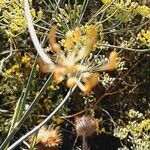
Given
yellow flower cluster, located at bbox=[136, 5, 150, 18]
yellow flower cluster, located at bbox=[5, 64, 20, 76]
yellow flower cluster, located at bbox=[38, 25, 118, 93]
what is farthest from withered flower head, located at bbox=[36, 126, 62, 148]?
yellow flower cluster, located at bbox=[5, 64, 20, 76]

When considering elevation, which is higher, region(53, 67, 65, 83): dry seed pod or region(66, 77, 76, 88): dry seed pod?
region(53, 67, 65, 83): dry seed pod

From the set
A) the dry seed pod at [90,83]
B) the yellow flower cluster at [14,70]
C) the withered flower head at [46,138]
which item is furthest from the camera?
the yellow flower cluster at [14,70]

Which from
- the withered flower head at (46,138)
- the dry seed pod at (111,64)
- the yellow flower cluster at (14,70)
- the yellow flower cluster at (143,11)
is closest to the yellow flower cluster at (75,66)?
the dry seed pod at (111,64)

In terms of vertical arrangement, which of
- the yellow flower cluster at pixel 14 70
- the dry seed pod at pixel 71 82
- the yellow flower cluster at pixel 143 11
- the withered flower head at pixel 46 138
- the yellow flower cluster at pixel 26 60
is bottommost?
the yellow flower cluster at pixel 14 70

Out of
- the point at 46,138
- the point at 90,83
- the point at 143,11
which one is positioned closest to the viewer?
the point at 90,83

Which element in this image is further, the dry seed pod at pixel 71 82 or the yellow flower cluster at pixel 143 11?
the yellow flower cluster at pixel 143 11

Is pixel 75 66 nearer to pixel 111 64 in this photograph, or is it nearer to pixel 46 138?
pixel 111 64

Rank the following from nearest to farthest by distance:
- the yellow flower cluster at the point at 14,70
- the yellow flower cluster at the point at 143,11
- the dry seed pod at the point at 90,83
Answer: the dry seed pod at the point at 90,83 → the yellow flower cluster at the point at 143,11 → the yellow flower cluster at the point at 14,70

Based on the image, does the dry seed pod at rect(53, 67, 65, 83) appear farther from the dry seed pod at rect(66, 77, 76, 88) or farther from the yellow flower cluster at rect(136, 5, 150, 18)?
the yellow flower cluster at rect(136, 5, 150, 18)

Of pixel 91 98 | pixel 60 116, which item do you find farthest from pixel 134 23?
pixel 60 116

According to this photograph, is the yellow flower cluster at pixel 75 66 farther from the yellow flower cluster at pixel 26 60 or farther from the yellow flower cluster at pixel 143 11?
the yellow flower cluster at pixel 26 60

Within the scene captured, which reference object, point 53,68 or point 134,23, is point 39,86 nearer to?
point 134,23

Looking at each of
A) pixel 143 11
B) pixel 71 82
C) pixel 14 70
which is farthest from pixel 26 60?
pixel 71 82
